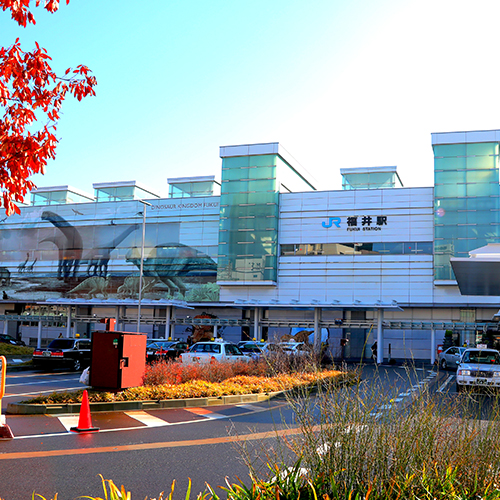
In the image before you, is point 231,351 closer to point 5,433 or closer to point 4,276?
point 5,433

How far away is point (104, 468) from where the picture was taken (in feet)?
27.0

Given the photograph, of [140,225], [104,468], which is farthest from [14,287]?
[104,468]

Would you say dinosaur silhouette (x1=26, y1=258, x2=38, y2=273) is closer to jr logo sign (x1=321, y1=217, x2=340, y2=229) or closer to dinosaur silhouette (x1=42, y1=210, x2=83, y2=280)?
dinosaur silhouette (x1=42, y1=210, x2=83, y2=280)

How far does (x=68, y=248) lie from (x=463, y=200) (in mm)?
38332

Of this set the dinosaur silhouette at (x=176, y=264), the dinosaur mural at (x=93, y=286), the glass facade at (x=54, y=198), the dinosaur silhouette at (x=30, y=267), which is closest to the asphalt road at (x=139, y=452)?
the dinosaur silhouette at (x=176, y=264)

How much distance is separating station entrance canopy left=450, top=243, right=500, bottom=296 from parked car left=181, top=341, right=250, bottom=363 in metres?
9.33

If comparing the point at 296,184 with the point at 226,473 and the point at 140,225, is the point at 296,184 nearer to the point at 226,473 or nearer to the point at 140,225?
the point at 140,225

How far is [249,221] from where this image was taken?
51.3m

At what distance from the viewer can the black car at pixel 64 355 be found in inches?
1054

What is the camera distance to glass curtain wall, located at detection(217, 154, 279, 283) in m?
51.0

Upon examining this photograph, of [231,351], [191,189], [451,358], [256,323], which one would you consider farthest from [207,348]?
[191,189]

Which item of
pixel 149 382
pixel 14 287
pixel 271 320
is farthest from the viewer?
pixel 14 287

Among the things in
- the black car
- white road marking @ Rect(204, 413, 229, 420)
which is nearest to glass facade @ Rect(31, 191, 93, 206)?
the black car

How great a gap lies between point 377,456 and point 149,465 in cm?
433
